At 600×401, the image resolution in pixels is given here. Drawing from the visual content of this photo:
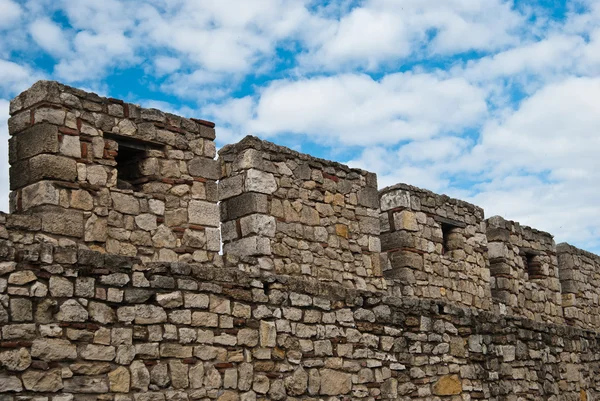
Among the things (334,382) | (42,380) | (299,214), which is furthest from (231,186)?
(42,380)

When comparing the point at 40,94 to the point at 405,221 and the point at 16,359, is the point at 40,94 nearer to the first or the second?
the point at 16,359

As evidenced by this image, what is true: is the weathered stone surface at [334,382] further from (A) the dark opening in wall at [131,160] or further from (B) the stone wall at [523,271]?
(B) the stone wall at [523,271]

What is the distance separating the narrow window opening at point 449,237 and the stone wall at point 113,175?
446 centimetres

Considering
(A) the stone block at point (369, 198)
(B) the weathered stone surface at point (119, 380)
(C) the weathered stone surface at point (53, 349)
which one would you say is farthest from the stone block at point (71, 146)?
(A) the stone block at point (369, 198)

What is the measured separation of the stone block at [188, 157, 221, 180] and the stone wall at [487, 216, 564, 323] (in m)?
5.80

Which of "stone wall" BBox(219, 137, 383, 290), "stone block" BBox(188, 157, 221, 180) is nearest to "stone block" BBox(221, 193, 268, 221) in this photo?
"stone wall" BBox(219, 137, 383, 290)

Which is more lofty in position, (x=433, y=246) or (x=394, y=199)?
(x=394, y=199)

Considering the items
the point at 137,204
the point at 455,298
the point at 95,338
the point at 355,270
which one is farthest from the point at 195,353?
the point at 455,298

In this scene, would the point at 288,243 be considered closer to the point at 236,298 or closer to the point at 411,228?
the point at 236,298

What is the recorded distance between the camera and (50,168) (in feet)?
24.4

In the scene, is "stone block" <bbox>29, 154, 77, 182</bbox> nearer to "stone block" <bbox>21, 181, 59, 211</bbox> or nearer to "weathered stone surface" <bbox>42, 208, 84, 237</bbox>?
"stone block" <bbox>21, 181, 59, 211</bbox>

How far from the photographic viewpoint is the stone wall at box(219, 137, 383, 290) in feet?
30.0

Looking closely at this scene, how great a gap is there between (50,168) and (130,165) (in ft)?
3.65

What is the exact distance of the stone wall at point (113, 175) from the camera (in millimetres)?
7469
